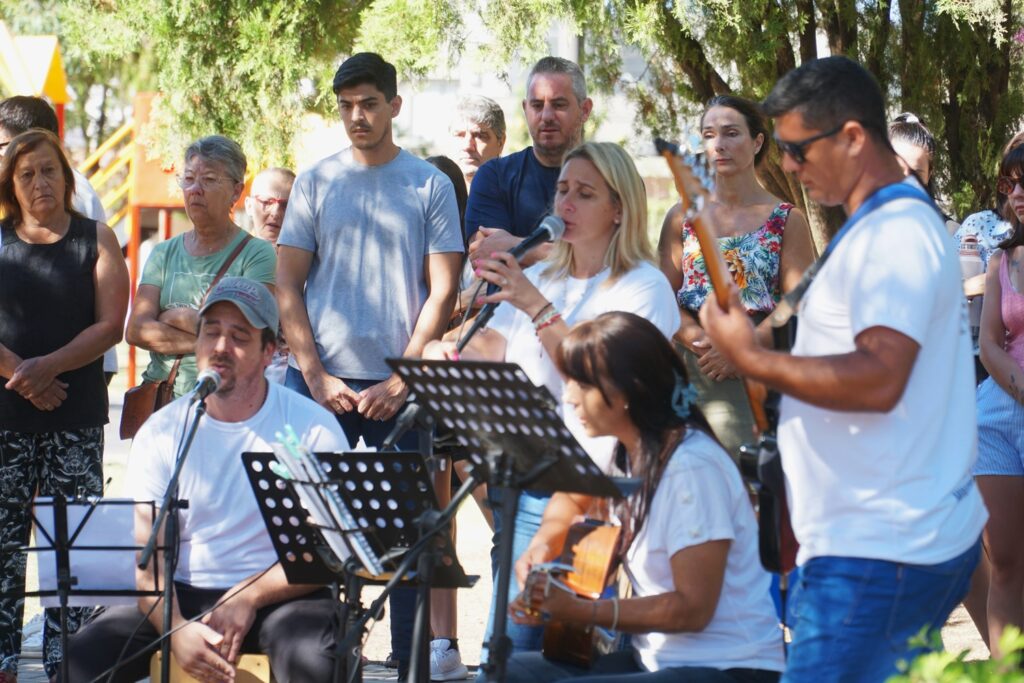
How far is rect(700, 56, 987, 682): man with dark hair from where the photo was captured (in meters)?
3.05

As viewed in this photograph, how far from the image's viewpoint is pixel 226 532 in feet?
15.8

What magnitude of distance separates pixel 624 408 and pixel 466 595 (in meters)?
4.08

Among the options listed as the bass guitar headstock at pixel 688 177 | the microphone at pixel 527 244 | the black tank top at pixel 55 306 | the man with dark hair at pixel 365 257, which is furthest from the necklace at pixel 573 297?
the black tank top at pixel 55 306

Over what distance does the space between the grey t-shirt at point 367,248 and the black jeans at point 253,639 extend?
1.36 m

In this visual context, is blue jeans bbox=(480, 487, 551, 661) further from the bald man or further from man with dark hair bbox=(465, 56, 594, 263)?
the bald man

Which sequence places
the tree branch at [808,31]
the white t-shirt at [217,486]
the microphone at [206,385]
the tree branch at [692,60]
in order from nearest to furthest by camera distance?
1. the microphone at [206,385]
2. the white t-shirt at [217,486]
3. the tree branch at [692,60]
4. the tree branch at [808,31]

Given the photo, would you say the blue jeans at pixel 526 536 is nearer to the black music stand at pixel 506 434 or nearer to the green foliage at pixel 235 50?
the black music stand at pixel 506 434

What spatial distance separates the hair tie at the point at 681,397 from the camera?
3.91 metres

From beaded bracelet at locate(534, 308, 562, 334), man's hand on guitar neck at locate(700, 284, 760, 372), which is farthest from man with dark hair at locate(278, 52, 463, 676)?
man's hand on guitar neck at locate(700, 284, 760, 372)

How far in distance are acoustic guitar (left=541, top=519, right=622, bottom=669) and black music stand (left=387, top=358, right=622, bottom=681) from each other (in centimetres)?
31

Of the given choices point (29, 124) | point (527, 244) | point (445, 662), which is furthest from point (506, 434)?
point (29, 124)

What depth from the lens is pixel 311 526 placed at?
421 cm

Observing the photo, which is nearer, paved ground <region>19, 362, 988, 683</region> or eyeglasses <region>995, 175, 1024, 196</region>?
eyeglasses <region>995, 175, 1024, 196</region>

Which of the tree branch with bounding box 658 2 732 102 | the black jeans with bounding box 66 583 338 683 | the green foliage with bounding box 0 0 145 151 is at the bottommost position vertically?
the black jeans with bounding box 66 583 338 683
